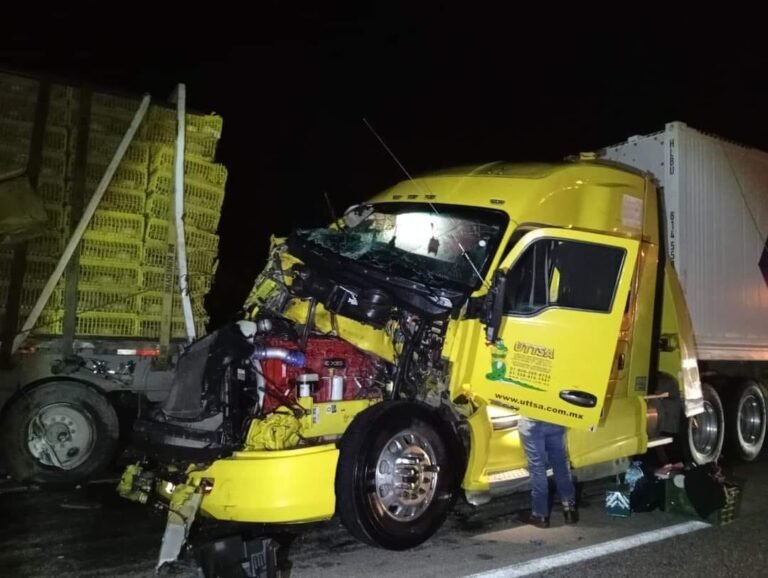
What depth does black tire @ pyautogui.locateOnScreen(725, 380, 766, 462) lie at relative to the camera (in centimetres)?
866

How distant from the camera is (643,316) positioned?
6957mm

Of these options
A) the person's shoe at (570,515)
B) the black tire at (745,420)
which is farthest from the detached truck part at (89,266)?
the black tire at (745,420)

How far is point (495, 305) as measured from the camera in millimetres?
5059

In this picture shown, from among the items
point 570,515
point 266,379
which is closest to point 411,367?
point 266,379

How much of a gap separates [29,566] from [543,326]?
12.4ft

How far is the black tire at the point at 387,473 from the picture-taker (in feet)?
15.5

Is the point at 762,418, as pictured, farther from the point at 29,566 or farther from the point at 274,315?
the point at 29,566

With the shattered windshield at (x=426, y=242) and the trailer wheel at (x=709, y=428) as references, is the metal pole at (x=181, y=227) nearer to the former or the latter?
the shattered windshield at (x=426, y=242)

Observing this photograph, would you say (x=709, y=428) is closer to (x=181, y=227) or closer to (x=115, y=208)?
(x=181, y=227)

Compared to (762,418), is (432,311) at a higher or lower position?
higher

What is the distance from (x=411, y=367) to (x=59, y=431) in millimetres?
3318

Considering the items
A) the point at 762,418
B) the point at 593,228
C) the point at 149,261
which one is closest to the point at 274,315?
the point at 149,261

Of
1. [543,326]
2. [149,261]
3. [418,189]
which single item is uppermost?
[418,189]

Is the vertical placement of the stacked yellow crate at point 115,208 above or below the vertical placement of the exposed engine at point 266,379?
above
